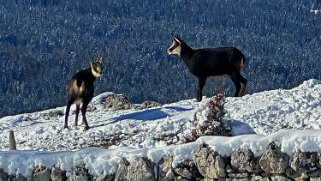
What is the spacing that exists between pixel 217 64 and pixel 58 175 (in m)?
14.6

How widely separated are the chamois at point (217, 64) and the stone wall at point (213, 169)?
14059mm

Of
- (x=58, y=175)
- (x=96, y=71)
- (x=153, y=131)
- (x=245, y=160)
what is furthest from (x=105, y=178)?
(x=96, y=71)

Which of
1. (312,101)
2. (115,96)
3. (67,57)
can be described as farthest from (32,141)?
(67,57)

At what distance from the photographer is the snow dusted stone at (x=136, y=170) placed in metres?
11.6

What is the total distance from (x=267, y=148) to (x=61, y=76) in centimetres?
16200

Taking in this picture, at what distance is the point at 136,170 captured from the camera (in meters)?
11.7

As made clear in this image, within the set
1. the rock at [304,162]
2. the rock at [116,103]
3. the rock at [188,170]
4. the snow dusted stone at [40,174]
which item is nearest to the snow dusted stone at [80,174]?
the snow dusted stone at [40,174]

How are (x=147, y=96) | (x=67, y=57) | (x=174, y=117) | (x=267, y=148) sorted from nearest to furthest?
1. (x=267, y=148)
2. (x=174, y=117)
3. (x=147, y=96)
4. (x=67, y=57)

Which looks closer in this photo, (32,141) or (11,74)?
(32,141)

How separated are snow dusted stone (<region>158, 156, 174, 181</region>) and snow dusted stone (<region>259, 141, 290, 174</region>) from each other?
3.56ft

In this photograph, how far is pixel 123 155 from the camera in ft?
38.9

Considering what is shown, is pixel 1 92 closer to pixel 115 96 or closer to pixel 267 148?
pixel 115 96

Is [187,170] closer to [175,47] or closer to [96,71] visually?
[96,71]

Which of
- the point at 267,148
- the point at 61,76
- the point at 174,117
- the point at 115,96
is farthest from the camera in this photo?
the point at 61,76
